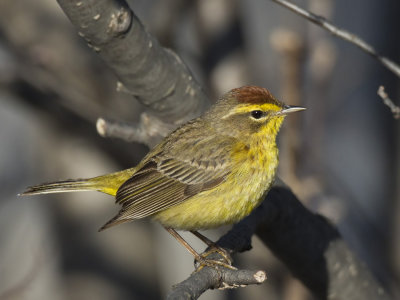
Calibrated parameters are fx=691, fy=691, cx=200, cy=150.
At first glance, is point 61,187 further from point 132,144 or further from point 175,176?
point 132,144

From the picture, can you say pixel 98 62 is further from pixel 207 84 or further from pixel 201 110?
pixel 201 110

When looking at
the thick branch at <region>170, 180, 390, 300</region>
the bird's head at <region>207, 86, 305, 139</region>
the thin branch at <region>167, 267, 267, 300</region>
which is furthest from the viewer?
the bird's head at <region>207, 86, 305, 139</region>

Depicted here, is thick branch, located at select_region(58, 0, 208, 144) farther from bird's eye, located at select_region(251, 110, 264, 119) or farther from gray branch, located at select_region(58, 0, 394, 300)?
bird's eye, located at select_region(251, 110, 264, 119)

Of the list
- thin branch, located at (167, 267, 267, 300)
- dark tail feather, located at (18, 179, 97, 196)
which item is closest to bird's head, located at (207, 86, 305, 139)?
dark tail feather, located at (18, 179, 97, 196)

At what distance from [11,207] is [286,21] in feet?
18.1

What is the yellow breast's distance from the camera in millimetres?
4938

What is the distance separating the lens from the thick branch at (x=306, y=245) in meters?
4.87

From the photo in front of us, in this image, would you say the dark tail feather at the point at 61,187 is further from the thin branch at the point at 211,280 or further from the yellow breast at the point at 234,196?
the thin branch at the point at 211,280

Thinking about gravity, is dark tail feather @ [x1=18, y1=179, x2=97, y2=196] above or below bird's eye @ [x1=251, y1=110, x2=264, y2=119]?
below

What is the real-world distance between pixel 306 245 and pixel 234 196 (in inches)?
26.0

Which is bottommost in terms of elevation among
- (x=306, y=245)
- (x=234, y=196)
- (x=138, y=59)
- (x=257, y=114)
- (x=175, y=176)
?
(x=306, y=245)

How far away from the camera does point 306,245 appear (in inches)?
202

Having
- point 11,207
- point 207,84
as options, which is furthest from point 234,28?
point 11,207

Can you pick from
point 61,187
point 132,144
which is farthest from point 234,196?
point 132,144
